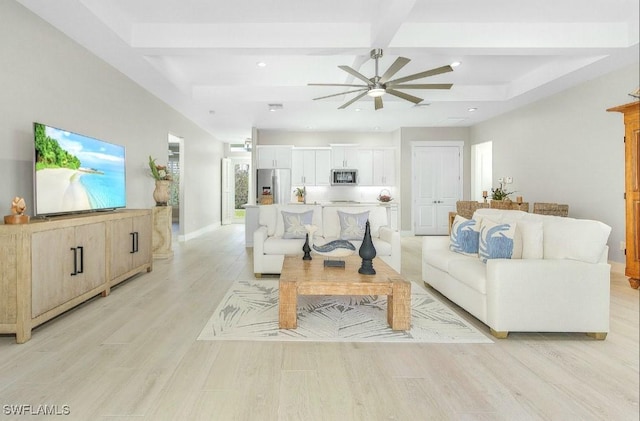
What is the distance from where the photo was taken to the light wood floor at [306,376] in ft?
5.57

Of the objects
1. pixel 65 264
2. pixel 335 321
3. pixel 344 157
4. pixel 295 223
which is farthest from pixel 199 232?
pixel 335 321

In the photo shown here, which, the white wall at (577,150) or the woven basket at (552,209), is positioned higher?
the white wall at (577,150)

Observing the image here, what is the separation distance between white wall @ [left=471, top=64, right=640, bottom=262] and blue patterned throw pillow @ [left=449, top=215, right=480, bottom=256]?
248 centimetres

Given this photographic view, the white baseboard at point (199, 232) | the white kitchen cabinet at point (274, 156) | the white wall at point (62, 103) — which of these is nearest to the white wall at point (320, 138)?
the white kitchen cabinet at point (274, 156)

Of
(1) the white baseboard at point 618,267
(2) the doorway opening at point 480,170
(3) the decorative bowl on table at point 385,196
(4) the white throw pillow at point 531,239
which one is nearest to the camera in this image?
(4) the white throw pillow at point 531,239

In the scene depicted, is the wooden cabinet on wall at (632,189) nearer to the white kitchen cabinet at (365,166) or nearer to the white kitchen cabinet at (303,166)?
the white kitchen cabinet at (365,166)

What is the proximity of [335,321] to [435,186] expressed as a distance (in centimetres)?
643

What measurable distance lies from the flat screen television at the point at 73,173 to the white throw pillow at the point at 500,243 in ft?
11.9

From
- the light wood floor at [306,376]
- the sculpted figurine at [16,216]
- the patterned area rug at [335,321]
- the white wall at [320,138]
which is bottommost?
the light wood floor at [306,376]

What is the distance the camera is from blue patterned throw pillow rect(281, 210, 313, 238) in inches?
179

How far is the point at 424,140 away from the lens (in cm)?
852

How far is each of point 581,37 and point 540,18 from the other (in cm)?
56

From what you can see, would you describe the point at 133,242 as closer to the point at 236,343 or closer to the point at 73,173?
the point at 73,173

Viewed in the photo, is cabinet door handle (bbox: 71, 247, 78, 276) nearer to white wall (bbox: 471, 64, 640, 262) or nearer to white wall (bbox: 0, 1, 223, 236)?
white wall (bbox: 0, 1, 223, 236)
